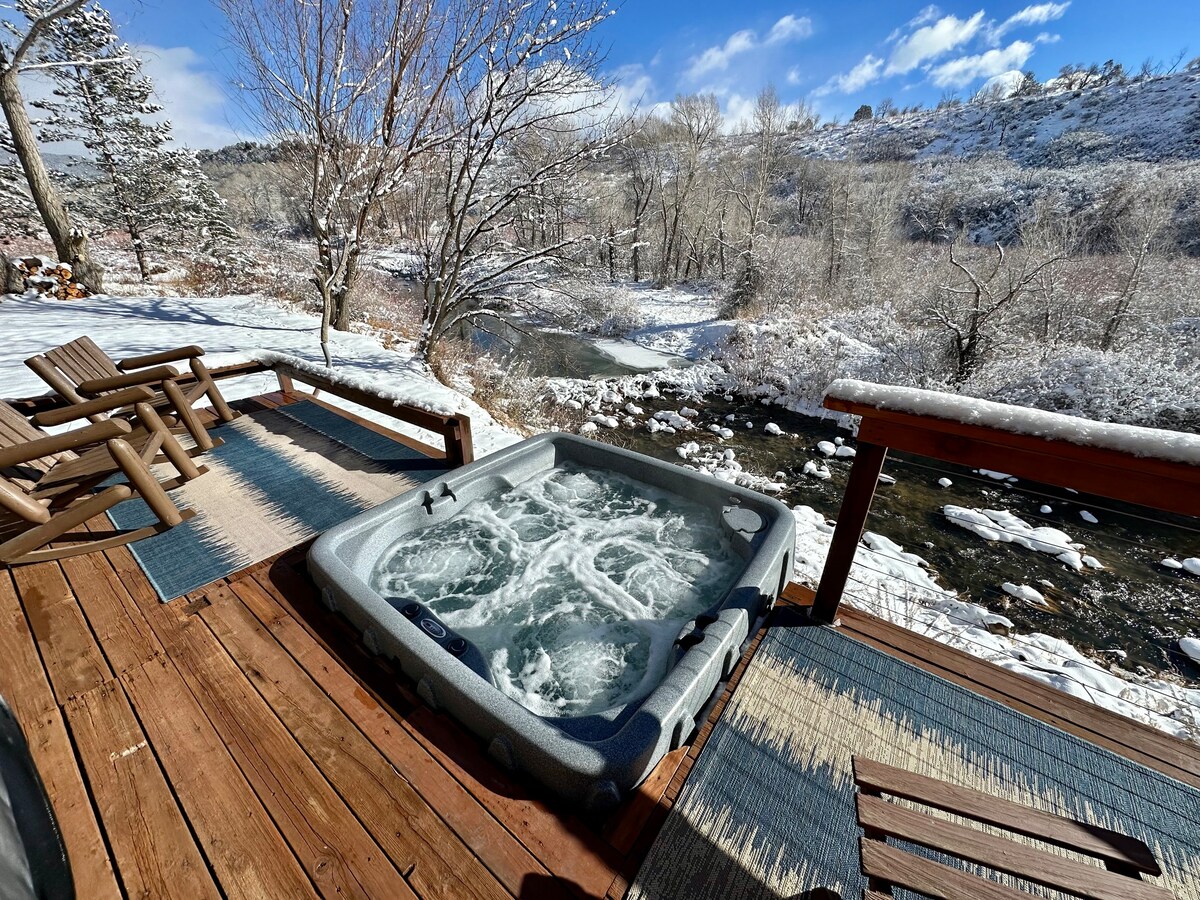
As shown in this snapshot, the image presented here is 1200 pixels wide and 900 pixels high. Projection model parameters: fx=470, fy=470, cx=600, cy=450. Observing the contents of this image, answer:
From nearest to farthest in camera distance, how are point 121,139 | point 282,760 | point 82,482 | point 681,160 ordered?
1. point 282,760
2. point 82,482
3. point 121,139
4. point 681,160

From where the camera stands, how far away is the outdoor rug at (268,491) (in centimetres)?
203

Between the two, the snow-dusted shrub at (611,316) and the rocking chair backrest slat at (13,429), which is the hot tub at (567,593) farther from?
the snow-dusted shrub at (611,316)

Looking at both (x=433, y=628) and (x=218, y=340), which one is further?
(x=218, y=340)

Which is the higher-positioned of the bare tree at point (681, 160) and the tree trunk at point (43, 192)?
the bare tree at point (681, 160)

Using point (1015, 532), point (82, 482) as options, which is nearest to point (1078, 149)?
point (1015, 532)

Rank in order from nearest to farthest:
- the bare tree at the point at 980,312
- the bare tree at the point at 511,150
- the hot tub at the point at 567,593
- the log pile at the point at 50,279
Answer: the hot tub at the point at 567,593 → the bare tree at the point at 511,150 → the bare tree at the point at 980,312 → the log pile at the point at 50,279

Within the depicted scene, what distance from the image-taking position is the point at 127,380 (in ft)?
8.35

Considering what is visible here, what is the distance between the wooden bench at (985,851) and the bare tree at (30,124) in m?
9.54

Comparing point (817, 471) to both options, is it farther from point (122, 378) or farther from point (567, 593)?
point (122, 378)

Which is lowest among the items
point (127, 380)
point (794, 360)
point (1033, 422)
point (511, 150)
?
point (794, 360)

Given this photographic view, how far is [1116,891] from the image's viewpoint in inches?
32.9

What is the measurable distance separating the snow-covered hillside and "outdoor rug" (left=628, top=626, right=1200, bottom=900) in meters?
28.0

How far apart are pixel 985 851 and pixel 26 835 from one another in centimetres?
186

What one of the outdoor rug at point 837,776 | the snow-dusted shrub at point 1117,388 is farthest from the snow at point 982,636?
the snow-dusted shrub at point 1117,388
